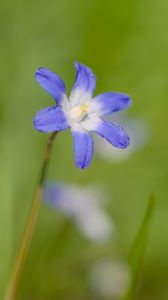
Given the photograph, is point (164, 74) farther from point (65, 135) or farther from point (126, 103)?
point (126, 103)

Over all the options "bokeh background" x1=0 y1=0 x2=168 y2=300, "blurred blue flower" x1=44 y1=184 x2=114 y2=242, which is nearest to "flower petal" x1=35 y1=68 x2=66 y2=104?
"bokeh background" x1=0 y1=0 x2=168 y2=300

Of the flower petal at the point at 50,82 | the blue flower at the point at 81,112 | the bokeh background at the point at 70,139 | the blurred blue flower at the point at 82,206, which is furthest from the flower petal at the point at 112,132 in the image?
the blurred blue flower at the point at 82,206

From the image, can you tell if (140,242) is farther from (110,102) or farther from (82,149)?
(110,102)

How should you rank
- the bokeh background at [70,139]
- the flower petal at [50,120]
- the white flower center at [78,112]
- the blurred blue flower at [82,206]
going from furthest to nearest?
the bokeh background at [70,139], the blurred blue flower at [82,206], the white flower center at [78,112], the flower petal at [50,120]

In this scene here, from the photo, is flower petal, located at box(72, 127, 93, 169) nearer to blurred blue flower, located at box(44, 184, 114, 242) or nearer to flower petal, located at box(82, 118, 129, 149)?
flower petal, located at box(82, 118, 129, 149)

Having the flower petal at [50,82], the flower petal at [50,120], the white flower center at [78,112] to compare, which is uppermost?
the flower petal at [50,82]

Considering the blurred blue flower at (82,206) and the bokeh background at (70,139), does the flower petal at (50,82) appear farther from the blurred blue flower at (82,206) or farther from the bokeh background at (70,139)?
the blurred blue flower at (82,206)
